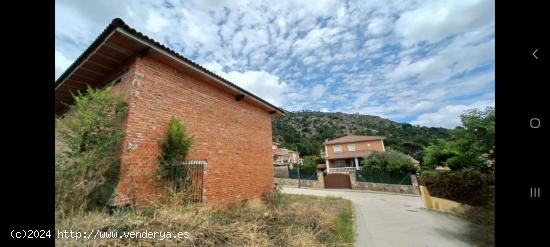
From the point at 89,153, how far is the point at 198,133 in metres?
3.17

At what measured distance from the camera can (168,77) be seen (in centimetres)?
683

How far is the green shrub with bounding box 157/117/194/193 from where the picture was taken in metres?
6.18

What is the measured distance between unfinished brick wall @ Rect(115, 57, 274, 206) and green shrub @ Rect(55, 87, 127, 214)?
0.95ft

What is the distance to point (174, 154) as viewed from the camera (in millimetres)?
6312

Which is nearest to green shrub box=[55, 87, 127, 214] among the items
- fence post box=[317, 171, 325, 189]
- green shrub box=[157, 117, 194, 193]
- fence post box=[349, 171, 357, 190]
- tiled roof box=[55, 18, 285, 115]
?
green shrub box=[157, 117, 194, 193]

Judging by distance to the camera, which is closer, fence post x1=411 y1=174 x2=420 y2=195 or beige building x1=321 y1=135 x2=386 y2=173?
fence post x1=411 y1=174 x2=420 y2=195

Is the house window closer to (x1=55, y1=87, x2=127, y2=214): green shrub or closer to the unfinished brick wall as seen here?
the unfinished brick wall

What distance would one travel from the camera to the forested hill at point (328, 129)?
61719 mm

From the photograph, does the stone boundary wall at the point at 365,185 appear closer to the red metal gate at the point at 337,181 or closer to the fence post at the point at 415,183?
the fence post at the point at 415,183

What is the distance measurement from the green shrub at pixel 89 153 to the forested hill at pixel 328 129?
52.5 metres

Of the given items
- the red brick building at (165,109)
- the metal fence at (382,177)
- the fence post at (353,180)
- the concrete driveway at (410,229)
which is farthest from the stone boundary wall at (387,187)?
the red brick building at (165,109)
